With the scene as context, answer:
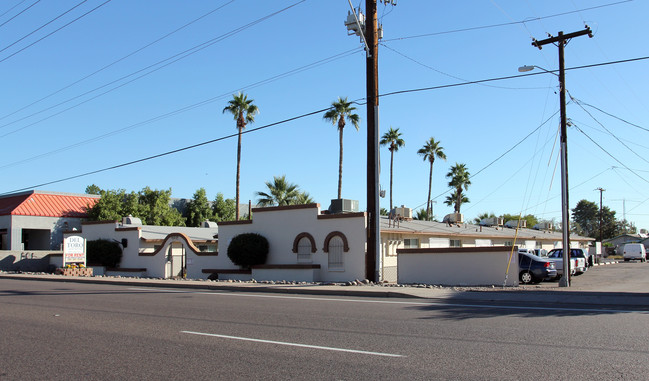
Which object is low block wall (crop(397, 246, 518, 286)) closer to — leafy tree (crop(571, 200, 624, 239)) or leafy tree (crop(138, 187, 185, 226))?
leafy tree (crop(138, 187, 185, 226))

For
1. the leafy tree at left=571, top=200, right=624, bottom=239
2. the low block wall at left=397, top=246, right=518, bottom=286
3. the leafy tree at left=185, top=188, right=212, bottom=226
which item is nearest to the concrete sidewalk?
the low block wall at left=397, top=246, right=518, bottom=286

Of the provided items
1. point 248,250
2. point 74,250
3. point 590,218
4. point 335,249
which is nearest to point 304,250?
point 335,249

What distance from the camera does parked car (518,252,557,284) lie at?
80.0ft

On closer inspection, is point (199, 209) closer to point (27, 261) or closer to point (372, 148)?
point (27, 261)

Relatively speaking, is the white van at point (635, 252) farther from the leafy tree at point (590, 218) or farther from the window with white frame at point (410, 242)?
the leafy tree at point (590, 218)

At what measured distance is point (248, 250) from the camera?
2928cm

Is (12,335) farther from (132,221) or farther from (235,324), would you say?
(132,221)

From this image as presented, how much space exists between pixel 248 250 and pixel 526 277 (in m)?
13.4

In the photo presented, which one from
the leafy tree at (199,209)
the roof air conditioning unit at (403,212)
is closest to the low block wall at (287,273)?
the roof air conditioning unit at (403,212)

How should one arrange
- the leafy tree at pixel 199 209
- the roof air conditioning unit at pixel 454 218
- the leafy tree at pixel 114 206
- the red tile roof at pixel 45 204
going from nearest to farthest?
the roof air conditioning unit at pixel 454 218
the red tile roof at pixel 45 204
the leafy tree at pixel 114 206
the leafy tree at pixel 199 209

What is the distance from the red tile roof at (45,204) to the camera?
1833 inches

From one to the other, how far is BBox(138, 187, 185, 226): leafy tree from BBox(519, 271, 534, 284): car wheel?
38788 millimetres

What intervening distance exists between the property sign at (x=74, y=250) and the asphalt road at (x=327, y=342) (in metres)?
21.4

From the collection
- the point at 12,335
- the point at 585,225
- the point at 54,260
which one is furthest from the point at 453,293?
the point at 585,225
